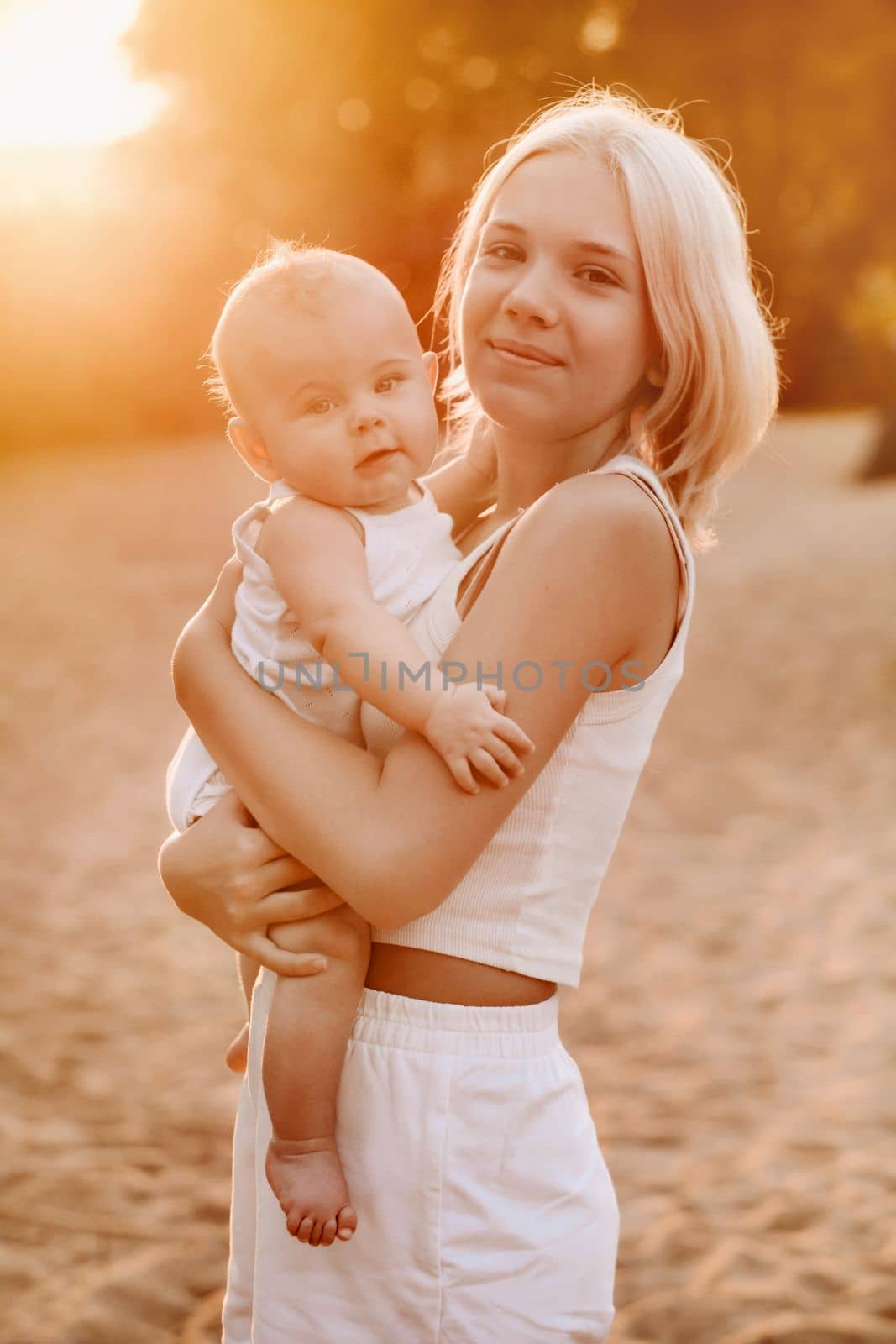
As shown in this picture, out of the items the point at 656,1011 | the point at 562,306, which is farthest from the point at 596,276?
the point at 656,1011

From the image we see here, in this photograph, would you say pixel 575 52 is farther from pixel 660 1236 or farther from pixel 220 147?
pixel 660 1236

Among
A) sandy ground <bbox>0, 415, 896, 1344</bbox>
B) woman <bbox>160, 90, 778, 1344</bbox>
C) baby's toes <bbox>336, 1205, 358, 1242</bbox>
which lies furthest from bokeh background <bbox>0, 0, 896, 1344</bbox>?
baby's toes <bbox>336, 1205, 358, 1242</bbox>

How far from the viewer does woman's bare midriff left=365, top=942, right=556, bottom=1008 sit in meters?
1.79

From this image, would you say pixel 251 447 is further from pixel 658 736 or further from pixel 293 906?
pixel 658 736

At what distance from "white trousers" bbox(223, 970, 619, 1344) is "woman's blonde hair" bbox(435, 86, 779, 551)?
0.78 metres

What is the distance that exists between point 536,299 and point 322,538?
15.6 inches

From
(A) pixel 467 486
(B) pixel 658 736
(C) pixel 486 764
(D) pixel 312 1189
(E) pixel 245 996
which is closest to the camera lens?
(C) pixel 486 764

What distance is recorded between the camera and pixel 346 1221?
1741 mm

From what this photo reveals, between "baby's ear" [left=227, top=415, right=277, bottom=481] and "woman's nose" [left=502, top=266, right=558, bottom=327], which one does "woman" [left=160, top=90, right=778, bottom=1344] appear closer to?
"woman's nose" [left=502, top=266, right=558, bottom=327]

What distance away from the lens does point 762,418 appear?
190cm

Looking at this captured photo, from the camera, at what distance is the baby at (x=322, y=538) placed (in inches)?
68.6

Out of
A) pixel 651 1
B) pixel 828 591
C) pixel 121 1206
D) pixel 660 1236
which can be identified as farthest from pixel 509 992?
pixel 651 1

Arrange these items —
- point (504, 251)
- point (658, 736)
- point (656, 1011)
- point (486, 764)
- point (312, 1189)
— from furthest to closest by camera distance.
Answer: point (658, 736), point (656, 1011), point (504, 251), point (312, 1189), point (486, 764)

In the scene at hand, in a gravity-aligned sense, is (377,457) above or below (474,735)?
above
